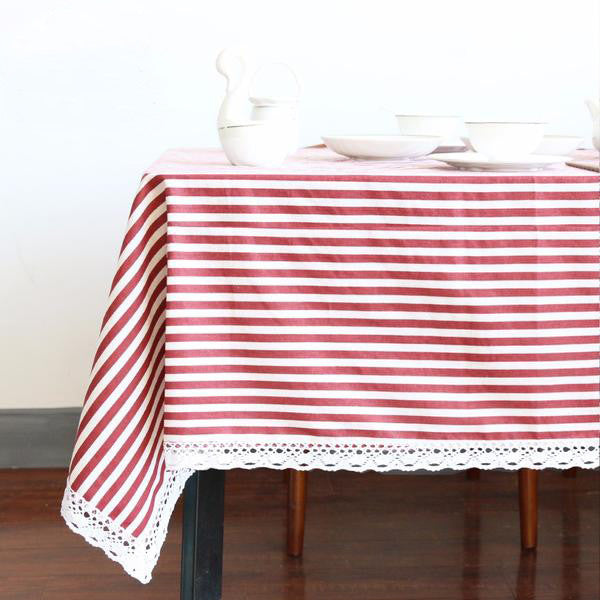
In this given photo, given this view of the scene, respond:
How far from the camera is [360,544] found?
2.02 m

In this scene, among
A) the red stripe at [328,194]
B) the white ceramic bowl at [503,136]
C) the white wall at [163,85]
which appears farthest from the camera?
the white wall at [163,85]

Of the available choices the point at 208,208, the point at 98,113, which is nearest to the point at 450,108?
the point at 98,113

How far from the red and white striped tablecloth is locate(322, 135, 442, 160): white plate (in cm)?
17

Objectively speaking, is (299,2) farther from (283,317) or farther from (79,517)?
(79,517)

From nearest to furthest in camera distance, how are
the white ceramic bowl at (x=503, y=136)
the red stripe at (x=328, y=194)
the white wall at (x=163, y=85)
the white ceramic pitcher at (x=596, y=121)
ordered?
the red stripe at (x=328, y=194) < the white ceramic bowl at (x=503, y=136) < the white ceramic pitcher at (x=596, y=121) < the white wall at (x=163, y=85)

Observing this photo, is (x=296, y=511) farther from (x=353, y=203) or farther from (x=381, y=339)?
(x=353, y=203)

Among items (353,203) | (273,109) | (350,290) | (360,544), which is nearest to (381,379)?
(350,290)

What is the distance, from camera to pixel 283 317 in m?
1.30

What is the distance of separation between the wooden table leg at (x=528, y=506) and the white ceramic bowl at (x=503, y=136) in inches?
28.1

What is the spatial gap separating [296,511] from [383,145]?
2.51ft

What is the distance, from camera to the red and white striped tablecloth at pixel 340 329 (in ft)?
4.23

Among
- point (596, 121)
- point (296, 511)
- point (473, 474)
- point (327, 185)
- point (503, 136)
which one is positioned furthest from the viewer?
point (473, 474)

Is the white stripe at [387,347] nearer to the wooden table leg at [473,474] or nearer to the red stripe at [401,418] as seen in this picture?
the red stripe at [401,418]

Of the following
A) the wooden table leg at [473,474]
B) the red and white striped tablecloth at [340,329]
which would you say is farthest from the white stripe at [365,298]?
the wooden table leg at [473,474]
